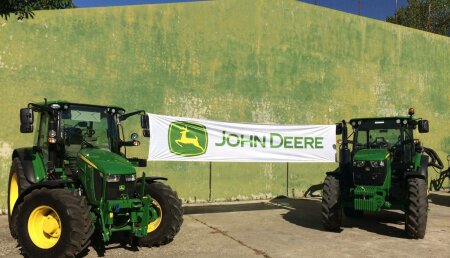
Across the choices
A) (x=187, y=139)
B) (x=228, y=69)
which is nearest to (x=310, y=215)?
(x=187, y=139)

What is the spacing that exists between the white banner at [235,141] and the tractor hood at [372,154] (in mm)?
2134

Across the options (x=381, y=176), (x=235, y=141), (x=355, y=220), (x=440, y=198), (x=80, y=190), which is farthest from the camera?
(x=440, y=198)

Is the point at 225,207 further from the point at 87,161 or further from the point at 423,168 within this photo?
the point at 87,161

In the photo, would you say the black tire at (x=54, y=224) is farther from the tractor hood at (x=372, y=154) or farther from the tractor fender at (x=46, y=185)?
the tractor hood at (x=372, y=154)

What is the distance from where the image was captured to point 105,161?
6070mm

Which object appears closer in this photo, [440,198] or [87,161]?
[87,161]

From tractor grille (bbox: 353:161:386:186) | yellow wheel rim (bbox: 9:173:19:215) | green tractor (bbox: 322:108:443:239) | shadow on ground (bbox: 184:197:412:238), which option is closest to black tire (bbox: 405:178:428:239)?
green tractor (bbox: 322:108:443:239)

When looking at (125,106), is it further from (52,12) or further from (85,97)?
(52,12)

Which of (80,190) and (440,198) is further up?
(80,190)

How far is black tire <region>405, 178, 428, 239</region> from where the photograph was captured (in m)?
7.44

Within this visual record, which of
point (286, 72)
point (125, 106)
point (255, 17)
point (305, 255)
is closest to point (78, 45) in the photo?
point (125, 106)

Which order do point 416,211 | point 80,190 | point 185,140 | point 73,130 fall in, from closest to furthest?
1. point 80,190
2. point 73,130
3. point 416,211
4. point 185,140

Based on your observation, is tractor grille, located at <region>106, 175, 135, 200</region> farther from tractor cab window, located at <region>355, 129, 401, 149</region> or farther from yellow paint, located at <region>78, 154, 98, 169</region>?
tractor cab window, located at <region>355, 129, 401, 149</region>

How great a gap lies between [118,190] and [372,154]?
4.77m
